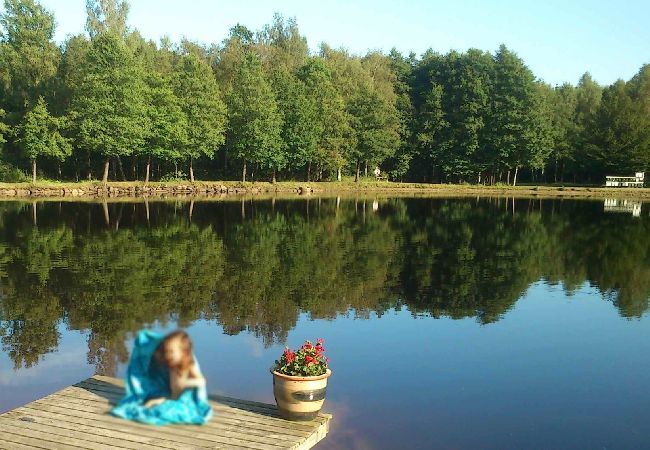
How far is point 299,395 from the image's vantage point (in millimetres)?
12094

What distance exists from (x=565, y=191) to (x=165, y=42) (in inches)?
3462

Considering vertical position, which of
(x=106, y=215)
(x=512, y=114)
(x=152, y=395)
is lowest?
(x=106, y=215)

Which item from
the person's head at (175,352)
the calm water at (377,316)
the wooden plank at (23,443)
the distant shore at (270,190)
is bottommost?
the calm water at (377,316)

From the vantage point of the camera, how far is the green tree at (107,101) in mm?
85688

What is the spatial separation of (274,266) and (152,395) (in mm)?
32978

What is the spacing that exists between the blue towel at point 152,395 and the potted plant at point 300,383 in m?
9.99

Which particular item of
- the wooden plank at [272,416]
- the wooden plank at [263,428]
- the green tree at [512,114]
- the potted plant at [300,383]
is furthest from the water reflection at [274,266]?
the green tree at [512,114]

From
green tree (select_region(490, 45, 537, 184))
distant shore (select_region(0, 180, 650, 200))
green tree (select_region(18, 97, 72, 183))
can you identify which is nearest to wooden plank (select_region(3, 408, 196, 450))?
distant shore (select_region(0, 180, 650, 200))

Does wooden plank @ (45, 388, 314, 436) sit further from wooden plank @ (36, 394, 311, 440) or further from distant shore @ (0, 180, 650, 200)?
distant shore @ (0, 180, 650, 200)

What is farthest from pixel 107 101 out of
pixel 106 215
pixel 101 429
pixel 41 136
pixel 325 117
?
pixel 101 429

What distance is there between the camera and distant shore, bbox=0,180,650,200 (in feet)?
273

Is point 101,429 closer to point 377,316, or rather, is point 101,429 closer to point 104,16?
point 377,316

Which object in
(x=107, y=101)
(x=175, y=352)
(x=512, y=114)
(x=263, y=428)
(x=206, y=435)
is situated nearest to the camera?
(x=175, y=352)

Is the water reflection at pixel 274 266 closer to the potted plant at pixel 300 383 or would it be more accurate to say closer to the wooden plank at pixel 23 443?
the wooden plank at pixel 23 443
